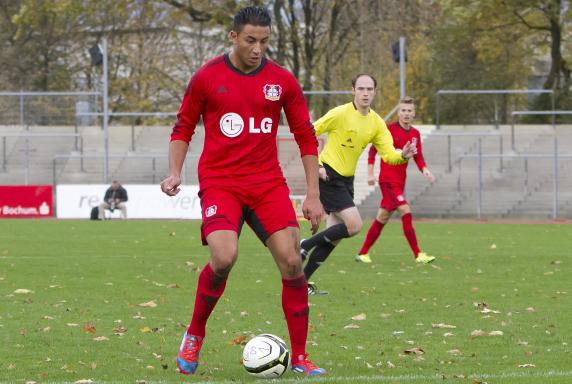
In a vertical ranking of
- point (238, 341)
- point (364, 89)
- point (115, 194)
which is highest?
point (364, 89)

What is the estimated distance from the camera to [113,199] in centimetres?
3362

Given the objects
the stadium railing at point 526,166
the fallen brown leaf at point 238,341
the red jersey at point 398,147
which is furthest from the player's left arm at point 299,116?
the stadium railing at point 526,166

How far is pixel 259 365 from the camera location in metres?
7.20

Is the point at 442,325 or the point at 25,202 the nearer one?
the point at 442,325

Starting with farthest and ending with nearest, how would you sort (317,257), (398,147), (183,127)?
(398,147)
(317,257)
(183,127)

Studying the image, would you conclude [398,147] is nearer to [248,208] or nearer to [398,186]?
[398,186]

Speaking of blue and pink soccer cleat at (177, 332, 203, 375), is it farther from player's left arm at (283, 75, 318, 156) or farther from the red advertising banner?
the red advertising banner

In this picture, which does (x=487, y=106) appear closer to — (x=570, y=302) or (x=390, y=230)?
(x=390, y=230)

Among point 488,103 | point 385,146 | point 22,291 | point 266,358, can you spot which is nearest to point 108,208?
point 488,103

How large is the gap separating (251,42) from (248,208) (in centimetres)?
101

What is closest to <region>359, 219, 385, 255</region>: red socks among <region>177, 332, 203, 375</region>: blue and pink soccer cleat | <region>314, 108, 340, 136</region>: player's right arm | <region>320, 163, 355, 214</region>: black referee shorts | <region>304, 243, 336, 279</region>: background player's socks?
<region>320, 163, 355, 214</region>: black referee shorts

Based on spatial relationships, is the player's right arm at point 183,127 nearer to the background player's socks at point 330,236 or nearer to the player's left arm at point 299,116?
the player's left arm at point 299,116

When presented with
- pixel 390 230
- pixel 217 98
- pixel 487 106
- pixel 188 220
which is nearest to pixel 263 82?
pixel 217 98

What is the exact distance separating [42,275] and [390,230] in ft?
43.6
